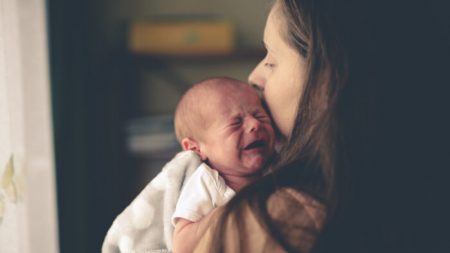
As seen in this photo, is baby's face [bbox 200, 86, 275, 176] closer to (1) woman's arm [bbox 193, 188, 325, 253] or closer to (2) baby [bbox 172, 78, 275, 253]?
(2) baby [bbox 172, 78, 275, 253]

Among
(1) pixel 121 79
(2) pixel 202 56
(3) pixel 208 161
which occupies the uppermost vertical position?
(3) pixel 208 161

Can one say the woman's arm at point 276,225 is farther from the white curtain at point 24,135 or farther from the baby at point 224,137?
the white curtain at point 24,135

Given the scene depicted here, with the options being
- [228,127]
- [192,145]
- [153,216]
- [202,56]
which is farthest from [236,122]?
[202,56]

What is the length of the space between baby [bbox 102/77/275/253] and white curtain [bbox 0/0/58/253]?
220mm

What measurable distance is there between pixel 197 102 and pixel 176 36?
5.47 feet

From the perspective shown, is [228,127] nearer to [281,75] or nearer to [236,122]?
[236,122]

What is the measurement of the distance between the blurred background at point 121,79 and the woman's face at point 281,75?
1.02m

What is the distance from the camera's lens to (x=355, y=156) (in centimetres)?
76

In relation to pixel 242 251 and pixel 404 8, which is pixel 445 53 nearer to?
pixel 404 8

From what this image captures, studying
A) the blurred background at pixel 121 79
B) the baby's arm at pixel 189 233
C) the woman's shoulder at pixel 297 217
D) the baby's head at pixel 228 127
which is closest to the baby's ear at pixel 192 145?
the baby's head at pixel 228 127

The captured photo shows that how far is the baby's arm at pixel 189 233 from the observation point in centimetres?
81

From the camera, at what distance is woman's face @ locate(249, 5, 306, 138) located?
0.85m

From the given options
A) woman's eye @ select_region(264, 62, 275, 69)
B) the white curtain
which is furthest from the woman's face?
the white curtain

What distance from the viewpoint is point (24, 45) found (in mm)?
1266
